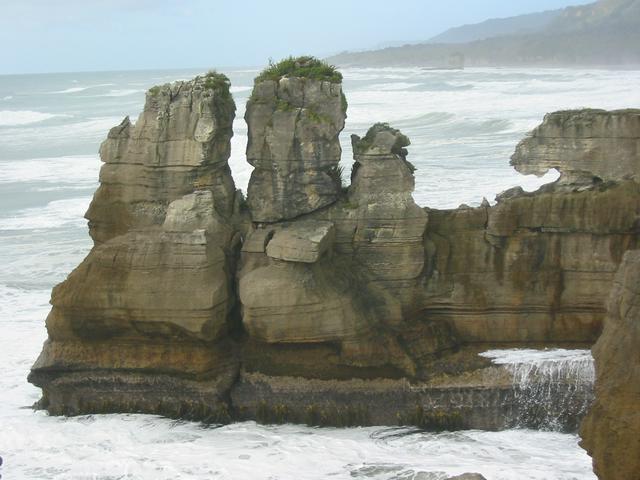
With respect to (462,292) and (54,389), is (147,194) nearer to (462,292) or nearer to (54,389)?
(54,389)

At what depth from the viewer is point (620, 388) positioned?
8.55 metres

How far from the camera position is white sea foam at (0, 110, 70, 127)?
230 ft

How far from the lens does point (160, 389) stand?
15.1 m

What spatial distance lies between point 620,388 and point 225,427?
781 centimetres

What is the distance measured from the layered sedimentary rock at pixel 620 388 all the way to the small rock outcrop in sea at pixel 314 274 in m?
5.65

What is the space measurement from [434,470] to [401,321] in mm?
3278

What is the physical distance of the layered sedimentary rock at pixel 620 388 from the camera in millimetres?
8461

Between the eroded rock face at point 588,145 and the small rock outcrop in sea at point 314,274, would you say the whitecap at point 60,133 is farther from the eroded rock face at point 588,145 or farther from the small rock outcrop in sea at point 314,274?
the eroded rock face at point 588,145

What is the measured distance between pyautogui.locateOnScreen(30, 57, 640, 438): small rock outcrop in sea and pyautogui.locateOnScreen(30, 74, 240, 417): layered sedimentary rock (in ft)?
0.09

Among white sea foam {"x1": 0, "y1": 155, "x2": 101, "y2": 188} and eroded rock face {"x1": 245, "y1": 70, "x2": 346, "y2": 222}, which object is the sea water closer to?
white sea foam {"x1": 0, "y1": 155, "x2": 101, "y2": 188}

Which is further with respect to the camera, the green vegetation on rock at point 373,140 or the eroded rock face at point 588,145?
the green vegetation on rock at point 373,140

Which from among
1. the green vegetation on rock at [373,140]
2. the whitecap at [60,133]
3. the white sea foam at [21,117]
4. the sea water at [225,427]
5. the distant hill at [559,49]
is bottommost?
the sea water at [225,427]

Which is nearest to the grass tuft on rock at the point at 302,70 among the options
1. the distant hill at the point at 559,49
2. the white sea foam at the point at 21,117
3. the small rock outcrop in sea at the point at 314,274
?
the small rock outcrop in sea at the point at 314,274

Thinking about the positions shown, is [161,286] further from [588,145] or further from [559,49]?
[559,49]
